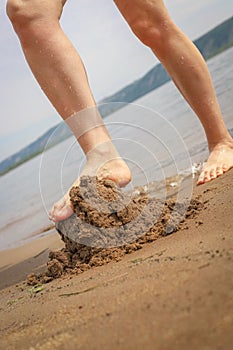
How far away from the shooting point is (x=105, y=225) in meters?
2.00

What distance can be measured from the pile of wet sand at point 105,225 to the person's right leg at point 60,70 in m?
0.25

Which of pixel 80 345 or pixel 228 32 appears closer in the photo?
pixel 80 345

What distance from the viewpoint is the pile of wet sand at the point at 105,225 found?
6.52ft

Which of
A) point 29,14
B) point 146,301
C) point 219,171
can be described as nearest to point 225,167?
point 219,171

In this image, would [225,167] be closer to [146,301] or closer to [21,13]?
[21,13]

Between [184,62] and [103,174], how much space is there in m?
1.11

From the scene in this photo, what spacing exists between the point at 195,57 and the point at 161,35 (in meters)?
0.27

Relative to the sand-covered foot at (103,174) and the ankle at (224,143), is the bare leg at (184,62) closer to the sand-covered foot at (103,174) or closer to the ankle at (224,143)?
the ankle at (224,143)

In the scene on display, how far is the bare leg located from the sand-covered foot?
2.45 feet

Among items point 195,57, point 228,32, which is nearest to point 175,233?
→ point 195,57

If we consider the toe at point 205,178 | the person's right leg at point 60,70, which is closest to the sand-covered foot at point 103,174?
the person's right leg at point 60,70

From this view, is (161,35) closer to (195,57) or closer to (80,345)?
(195,57)

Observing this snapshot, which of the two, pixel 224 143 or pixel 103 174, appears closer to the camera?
pixel 103 174

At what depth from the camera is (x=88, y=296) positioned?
4.58 ft
